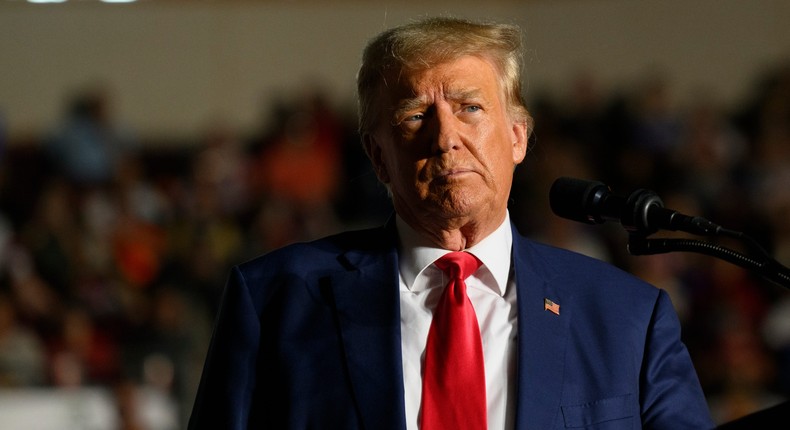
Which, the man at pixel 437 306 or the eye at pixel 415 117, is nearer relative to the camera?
the man at pixel 437 306

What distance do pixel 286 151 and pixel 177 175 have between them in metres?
0.71

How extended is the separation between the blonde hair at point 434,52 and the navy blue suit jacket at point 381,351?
9.8 inches

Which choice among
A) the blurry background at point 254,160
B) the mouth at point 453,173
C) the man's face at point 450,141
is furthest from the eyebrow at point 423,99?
the blurry background at point 254,160

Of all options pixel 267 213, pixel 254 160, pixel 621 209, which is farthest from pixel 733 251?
pixel 254 160

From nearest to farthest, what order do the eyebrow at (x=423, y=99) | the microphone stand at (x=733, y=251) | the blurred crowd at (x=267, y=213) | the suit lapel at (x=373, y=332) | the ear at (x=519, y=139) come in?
the microphone stand at (x=733, y=251) < the suit lapel at (x=373, y=332) < the eyebrow at (x=423, y=99) < the ear at (x=519, y=139) < the blurred crowd at (x=267, y=213)

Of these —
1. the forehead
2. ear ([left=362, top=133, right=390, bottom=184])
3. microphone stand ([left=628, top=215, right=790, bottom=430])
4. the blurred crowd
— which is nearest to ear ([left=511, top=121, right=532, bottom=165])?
the forehead

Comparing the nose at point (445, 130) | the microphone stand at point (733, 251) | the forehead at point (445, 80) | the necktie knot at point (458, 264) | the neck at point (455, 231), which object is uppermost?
the forehead at point (445, 80)

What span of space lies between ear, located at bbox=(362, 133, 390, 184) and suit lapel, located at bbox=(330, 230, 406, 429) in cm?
12

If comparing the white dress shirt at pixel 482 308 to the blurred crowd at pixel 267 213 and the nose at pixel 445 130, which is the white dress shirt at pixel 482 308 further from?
the blurred crowd at pixel 267 213

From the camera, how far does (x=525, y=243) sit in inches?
82.7

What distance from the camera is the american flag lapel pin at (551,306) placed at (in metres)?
1.98

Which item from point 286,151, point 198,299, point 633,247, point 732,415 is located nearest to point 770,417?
point 633,247

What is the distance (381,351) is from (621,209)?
43 cm

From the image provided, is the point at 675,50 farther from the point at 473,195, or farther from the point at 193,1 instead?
the point at 473,195
